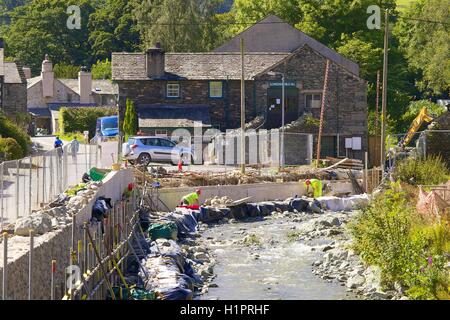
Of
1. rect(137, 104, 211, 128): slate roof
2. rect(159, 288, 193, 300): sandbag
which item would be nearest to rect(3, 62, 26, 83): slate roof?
rect(137, 104, 211, 128): slate roof

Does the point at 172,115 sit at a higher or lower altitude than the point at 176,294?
higher

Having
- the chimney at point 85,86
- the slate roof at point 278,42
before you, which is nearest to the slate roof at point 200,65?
the slate roof at point 278,42

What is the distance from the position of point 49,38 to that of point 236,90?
54.0m

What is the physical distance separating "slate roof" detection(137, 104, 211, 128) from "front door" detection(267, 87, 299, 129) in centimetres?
351

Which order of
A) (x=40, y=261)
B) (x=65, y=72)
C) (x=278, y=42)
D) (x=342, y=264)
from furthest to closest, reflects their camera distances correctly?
(x=65, y=72) → (x=278, y=42) → (x=342, y=264) → (x=40, y=261)

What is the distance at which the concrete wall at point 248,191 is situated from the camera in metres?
51.0

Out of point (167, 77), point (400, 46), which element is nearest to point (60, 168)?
point (167, 77)

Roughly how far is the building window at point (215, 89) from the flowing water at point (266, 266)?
21270 mm

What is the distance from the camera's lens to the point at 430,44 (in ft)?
315

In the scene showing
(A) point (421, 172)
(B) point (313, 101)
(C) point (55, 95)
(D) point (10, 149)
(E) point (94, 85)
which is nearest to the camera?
(D) point (10, 149)

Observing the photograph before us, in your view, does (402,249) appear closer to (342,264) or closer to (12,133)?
(342,264)

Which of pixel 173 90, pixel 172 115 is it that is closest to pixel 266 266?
pixel 172 115

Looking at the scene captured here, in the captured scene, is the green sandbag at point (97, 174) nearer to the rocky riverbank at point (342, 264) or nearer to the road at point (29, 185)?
the road at point (29, 185)

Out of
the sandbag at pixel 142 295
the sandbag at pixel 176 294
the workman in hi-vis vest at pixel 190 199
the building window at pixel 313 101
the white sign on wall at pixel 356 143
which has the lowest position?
the sandbag at pixel 176 294
